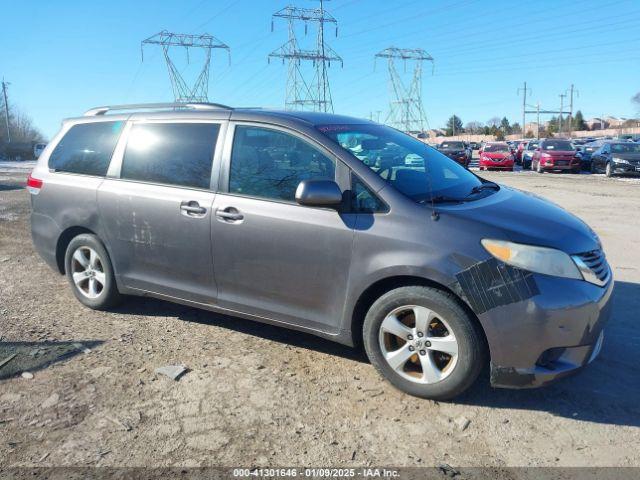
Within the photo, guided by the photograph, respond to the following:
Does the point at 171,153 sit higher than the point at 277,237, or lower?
higher

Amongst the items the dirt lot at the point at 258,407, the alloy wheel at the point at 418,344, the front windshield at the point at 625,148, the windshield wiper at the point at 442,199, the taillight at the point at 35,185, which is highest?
the front windshield at the point at 625,148

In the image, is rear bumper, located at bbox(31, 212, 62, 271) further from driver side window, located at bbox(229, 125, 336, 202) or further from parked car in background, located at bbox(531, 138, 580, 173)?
parked car in background, located at bbox(531, 138, 580, 173)

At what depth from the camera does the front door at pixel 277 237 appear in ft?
11.6

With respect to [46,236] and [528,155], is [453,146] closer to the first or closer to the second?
[528,155]

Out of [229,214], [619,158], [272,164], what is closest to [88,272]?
[229,214]

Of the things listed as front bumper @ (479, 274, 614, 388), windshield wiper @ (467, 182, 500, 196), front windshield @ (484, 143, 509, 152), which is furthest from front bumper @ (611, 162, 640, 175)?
front bumper @ (479, 274, 614, 388)

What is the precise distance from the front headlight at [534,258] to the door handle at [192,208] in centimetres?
207

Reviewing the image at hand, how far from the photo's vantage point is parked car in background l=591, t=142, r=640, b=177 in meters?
21.6

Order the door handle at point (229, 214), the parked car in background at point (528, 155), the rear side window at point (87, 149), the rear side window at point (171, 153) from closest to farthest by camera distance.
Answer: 1. the door handle at point (229, 214)
2. the rear side window at point (171, 153)
3. the rear side window at point (87, 149)
4. the parked car in background at point (528, 155)

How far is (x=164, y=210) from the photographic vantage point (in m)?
4.21

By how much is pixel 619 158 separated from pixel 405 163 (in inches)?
851

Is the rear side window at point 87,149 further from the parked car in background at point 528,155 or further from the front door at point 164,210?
the parked car in background at point 528,155

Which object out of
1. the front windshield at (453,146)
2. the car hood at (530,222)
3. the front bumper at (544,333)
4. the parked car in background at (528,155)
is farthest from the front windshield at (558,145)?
the front bumper at (544,333)

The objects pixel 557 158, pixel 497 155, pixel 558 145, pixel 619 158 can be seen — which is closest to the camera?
pixel 619 158
